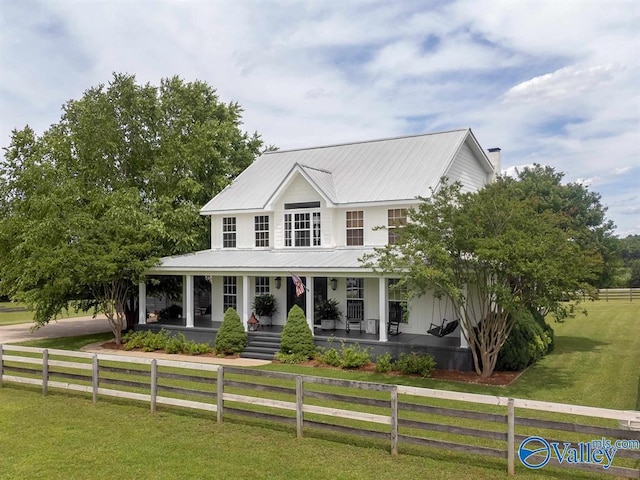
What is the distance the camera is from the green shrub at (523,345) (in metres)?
16.1

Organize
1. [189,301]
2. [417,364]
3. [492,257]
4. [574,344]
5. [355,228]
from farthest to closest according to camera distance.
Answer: [189,301] → [355,228] → [574,344] → [417,364] → [492,257]

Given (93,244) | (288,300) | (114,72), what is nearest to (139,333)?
(93,244)

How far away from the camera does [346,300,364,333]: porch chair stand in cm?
2077

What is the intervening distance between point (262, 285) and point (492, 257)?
12131mm

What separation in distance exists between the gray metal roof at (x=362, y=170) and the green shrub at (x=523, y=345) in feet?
20.0

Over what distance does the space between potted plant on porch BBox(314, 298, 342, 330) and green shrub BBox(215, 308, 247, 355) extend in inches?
121

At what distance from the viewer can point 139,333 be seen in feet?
73.5

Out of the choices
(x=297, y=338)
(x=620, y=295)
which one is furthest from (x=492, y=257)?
(x=620, y=295)

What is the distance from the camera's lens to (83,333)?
27.8 meters

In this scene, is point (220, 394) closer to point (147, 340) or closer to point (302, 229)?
point (147, 340)

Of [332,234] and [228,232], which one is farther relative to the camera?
[228,232]

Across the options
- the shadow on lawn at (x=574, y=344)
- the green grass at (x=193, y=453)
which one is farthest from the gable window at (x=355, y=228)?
the green grass at (x=193, y=453)

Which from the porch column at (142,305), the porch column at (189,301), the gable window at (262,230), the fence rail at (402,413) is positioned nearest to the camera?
the fence rail at (402,413)

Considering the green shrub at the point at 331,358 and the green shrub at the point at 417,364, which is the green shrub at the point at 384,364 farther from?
the green shrub at the point at 331,358
